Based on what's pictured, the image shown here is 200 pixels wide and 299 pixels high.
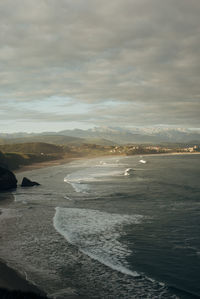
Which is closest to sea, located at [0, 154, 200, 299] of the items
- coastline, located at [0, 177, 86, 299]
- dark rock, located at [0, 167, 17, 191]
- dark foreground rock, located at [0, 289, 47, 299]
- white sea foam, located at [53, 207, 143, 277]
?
white sea foam, located at [53, 207, 143, 277]

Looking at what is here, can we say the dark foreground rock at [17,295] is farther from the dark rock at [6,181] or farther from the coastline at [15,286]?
the dark rock at [6,181]

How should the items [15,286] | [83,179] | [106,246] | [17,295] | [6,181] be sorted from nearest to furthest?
[17,295]
[15,286]
[106,246]
[6,181]
[83,179]

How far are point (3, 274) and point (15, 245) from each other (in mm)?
5082

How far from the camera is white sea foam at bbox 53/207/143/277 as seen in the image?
679 inches

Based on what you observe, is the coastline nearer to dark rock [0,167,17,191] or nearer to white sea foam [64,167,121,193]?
white sea foam [64,167,121,193]

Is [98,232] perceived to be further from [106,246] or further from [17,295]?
[17,295]

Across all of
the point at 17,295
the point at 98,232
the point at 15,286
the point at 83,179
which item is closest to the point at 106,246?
the point at 98,232

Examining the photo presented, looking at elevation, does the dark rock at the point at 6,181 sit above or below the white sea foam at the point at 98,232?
above

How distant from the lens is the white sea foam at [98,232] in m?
17.2

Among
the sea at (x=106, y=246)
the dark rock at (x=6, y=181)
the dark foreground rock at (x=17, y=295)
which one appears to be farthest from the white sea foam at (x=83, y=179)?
the dark foreground rock at (x=17, y=295)

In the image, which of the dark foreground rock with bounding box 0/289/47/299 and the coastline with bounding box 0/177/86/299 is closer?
the dark foreground rock with bounding box 0/289/47/299

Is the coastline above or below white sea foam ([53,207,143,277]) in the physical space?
above

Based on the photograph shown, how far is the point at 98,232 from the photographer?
22875 mm

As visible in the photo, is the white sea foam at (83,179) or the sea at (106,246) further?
the white sea foam at (83,179)
